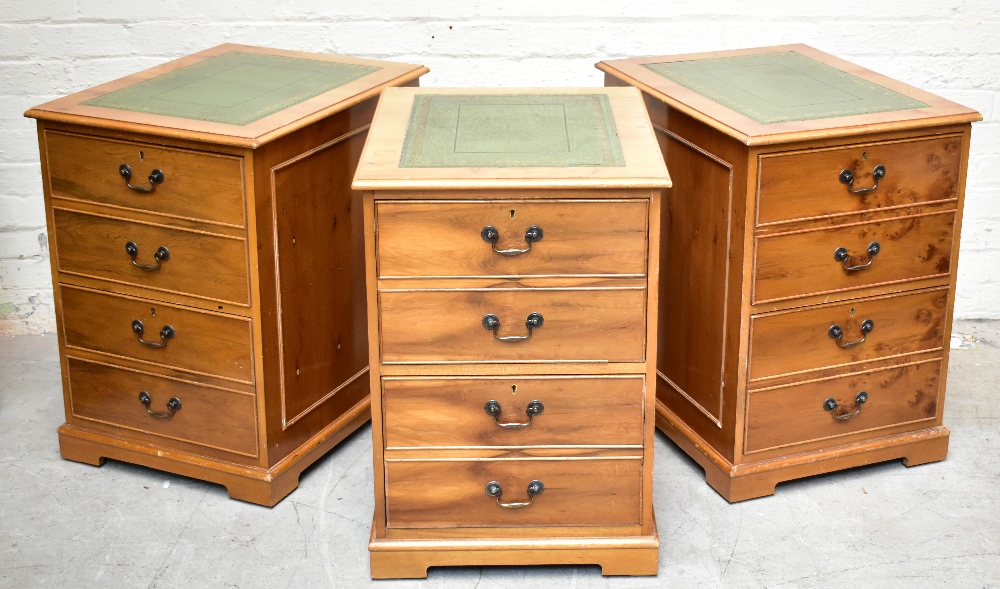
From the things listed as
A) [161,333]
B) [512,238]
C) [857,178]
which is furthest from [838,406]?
[161,333]

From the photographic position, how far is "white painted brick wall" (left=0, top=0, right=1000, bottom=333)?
148 inches

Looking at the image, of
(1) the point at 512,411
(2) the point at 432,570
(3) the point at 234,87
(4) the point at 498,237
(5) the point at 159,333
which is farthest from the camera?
(3) the point at 234,87

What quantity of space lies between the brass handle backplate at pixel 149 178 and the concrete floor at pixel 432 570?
0.76 metres

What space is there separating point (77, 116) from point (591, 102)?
118cm

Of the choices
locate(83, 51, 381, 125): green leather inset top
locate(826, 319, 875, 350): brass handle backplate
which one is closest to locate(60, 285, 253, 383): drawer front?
locate(83, 51, 381, 125): green leather inset top

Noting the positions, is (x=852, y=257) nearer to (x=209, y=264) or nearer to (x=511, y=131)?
(x=511, y=131)

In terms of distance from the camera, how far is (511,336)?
2.62m

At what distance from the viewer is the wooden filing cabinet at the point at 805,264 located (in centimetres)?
284

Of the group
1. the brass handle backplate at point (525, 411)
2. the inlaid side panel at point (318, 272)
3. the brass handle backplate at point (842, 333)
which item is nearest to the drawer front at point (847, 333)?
the brass handle backplate at point (842, 333)

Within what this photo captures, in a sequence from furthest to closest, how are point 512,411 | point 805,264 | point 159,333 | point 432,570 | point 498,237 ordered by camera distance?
point 159,333
point 805,264
point 432,570
point 512,411
point 498,237

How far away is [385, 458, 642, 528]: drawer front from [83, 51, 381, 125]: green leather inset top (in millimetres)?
891

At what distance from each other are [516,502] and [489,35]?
1.63 m

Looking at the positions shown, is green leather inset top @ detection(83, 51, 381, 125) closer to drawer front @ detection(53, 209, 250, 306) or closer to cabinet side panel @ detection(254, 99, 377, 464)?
cabinet side panel @ detection(254, 99, 377, 464)

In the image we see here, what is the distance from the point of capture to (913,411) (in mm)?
3174
